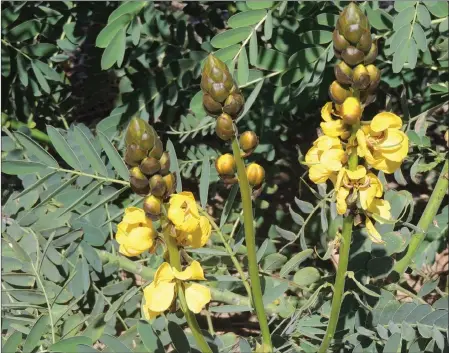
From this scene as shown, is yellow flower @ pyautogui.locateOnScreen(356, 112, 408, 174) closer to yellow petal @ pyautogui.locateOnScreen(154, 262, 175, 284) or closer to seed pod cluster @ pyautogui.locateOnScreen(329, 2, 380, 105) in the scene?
seed pod cluster @ pyautogui.locateOnScreen(329, 2, 380, 105)

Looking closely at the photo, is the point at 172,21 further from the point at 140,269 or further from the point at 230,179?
the point at 230,179

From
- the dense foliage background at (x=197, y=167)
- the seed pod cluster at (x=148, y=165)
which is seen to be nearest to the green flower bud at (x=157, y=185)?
the seed pod cluster at (x=148, y=165)

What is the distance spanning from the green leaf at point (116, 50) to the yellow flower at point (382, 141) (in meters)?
0.95

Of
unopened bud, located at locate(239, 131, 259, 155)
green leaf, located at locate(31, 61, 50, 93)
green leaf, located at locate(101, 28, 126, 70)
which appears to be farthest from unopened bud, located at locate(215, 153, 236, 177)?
green leaf, located at locate(31, 61, 50, 93)

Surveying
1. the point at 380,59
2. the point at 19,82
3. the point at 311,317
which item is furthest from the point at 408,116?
the point at 19,82

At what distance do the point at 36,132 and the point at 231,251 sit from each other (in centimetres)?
108

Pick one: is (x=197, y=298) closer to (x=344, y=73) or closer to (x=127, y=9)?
(x=344, y=73)

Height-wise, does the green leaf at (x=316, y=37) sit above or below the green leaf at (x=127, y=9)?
below

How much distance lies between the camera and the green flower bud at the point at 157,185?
979mm

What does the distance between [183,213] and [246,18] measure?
964mm

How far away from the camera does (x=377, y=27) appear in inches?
79.0

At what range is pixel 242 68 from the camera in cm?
182

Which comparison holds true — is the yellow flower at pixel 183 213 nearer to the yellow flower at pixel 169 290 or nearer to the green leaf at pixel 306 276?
the yellow flower at pixel 169 290

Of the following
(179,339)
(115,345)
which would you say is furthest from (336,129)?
(115,345)
